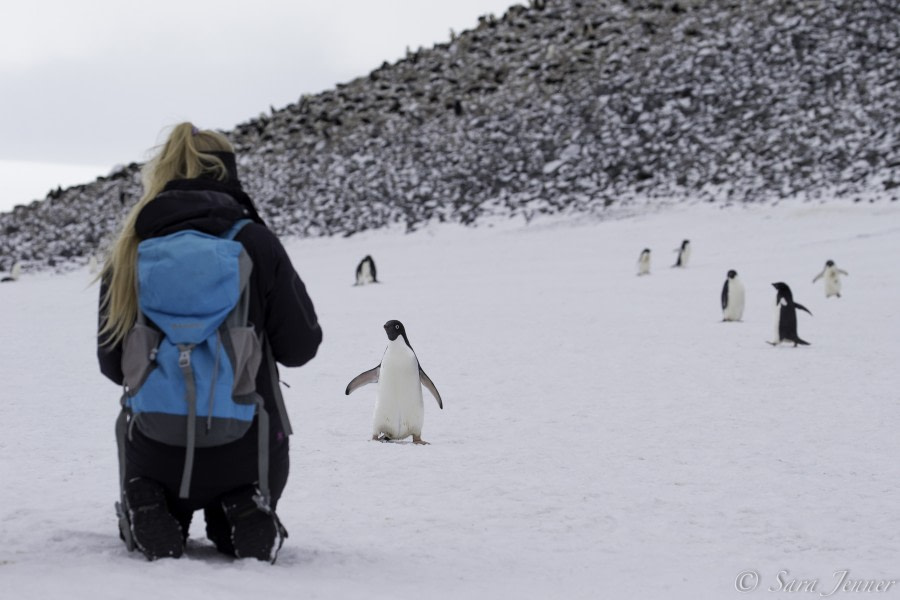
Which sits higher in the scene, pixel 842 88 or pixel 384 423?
pixel 842 88

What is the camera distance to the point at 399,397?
21.7 ft

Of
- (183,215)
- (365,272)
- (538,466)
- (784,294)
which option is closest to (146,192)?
(183,215)

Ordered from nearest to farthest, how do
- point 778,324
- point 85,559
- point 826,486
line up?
1. point 85,559
2. point 826,486
3. point 778,324

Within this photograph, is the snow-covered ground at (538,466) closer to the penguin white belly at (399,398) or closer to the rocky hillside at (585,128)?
the penguin white belly at (399,398)

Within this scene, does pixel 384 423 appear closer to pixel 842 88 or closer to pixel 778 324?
pixel 778 324

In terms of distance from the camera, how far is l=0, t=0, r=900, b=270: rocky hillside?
33906 millimetres

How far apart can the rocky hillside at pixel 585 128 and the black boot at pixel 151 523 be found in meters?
28.1

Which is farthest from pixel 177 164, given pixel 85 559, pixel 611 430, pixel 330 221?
pixel 330 221

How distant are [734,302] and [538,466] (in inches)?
378

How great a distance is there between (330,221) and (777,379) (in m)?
30.4

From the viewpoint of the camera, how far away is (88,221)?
45.3 meters

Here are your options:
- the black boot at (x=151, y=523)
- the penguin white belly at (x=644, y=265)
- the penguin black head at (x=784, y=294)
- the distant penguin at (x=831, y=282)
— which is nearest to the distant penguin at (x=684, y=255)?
the penguin white belly at (x=644, y=265)

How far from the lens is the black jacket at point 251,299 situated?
3199 millimetres

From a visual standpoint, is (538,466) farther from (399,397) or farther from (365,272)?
(365,272)
